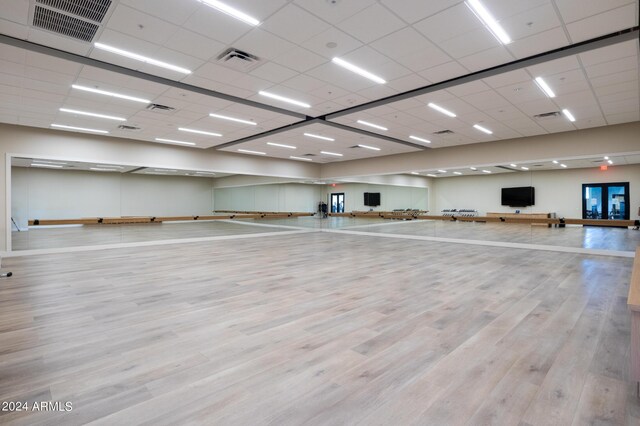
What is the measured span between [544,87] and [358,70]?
3274mm

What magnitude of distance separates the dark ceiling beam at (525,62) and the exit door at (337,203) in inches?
312

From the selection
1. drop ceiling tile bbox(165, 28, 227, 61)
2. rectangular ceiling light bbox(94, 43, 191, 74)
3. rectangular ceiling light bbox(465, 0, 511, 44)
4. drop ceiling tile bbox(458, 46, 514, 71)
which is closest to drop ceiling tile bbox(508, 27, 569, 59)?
drop ceiling tile bbox(458, 46, 514, 71)

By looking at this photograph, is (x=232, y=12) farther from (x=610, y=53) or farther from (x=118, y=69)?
(x=610, y=53)

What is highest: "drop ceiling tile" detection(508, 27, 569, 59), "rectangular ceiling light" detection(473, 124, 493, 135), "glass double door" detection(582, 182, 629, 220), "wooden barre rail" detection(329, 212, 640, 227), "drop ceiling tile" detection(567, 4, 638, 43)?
"drop ceiling tile" detection(508, 27, 569, 59)

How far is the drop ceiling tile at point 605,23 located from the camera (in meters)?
3.47

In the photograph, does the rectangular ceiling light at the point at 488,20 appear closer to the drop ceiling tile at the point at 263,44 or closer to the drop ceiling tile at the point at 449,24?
the drop ceiling tile at the point at 449,24

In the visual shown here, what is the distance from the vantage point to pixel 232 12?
11.6 ft

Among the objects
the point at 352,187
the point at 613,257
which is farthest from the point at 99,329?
the point at 352,187

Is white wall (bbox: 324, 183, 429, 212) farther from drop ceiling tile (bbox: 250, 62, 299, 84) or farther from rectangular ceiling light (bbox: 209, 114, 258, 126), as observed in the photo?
drop ceiling tile (bbox: 250, 62, 299, 84)

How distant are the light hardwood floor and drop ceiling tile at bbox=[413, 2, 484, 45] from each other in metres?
3.41

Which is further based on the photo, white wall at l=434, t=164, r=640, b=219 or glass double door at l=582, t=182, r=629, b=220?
glass double door at l=582, t=182, r=629, b=220

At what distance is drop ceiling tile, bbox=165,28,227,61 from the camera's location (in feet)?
13.0

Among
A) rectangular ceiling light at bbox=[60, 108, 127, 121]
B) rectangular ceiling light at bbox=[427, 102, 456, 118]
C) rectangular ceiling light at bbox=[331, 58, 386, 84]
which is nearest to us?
rectangular ceiling light at bbox=[331, 58, 386, 84]

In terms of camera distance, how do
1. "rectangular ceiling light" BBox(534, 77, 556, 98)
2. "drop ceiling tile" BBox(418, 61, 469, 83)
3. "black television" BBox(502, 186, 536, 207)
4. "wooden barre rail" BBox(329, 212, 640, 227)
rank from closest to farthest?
"drop ceiling tile" BBox(418, 61, 469, 83) < "rectangular ceiling light" BBox(534, 77, 556, 98) < "wooden barre rail" BBox(329, 212, 640, 227) < "black television" BBox(502, 186, 536, 207)
